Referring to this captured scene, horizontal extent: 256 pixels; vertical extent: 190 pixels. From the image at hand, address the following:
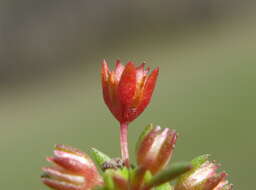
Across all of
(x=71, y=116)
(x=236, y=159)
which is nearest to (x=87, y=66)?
(x=71, y=116)

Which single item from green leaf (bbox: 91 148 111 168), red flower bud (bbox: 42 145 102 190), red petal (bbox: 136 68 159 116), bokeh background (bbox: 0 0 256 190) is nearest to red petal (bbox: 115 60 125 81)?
red petal (bbox: 136 68 159 116)

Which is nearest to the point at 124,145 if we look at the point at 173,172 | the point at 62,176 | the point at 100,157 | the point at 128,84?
the point at 100,157

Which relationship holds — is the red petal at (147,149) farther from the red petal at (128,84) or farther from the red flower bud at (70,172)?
the red petal at (128,84)

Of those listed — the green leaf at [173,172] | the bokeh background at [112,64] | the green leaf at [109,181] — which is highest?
the bokeh background at [112,64]

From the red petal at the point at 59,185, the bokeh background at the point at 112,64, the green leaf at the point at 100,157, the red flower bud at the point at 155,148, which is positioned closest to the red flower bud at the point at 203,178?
the red flower bud at the point at 155,148

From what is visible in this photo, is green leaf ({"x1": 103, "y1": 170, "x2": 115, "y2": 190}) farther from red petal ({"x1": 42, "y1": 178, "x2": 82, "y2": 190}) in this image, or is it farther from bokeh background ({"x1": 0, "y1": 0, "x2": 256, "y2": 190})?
bokeh background ({"x1": 0, "y1": 0, "x2": 256, "y2": 190})

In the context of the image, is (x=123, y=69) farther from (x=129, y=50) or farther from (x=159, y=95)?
(x=129, y=50)
